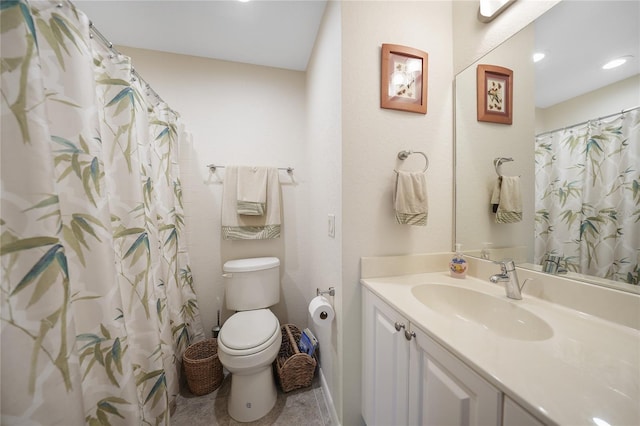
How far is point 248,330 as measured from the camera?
1.29 metres

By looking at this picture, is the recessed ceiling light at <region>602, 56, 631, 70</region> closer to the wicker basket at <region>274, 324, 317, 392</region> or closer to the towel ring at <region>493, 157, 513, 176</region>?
the towel ring at <region>493, 157, 513, 176</region>

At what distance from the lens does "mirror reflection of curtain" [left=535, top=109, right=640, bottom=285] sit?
646 mm

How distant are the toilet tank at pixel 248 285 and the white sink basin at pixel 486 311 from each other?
3.58 feet

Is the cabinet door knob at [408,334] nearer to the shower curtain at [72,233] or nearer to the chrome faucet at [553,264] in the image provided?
the chrome faucet at [553,264]

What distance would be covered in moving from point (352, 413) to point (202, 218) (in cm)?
160

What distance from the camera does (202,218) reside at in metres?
1.70

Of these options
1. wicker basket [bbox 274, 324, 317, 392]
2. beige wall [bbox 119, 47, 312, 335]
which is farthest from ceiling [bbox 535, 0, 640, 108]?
wicker basket [bbox 274, 324, 317, 392]

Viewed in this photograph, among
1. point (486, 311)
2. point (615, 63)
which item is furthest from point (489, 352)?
point (615, 63)

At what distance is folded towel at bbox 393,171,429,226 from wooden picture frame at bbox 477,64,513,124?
0.47 meters

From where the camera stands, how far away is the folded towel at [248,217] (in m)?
1.66

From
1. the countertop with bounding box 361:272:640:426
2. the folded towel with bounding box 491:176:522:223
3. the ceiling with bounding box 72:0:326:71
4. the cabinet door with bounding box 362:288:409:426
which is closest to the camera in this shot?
the countertop with bounding box 361:272:640:426

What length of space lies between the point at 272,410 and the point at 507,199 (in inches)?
68.0

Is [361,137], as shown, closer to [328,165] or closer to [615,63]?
[328,165]

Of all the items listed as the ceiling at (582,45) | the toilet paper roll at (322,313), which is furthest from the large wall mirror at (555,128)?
the toilet paper roll at (322,313)
